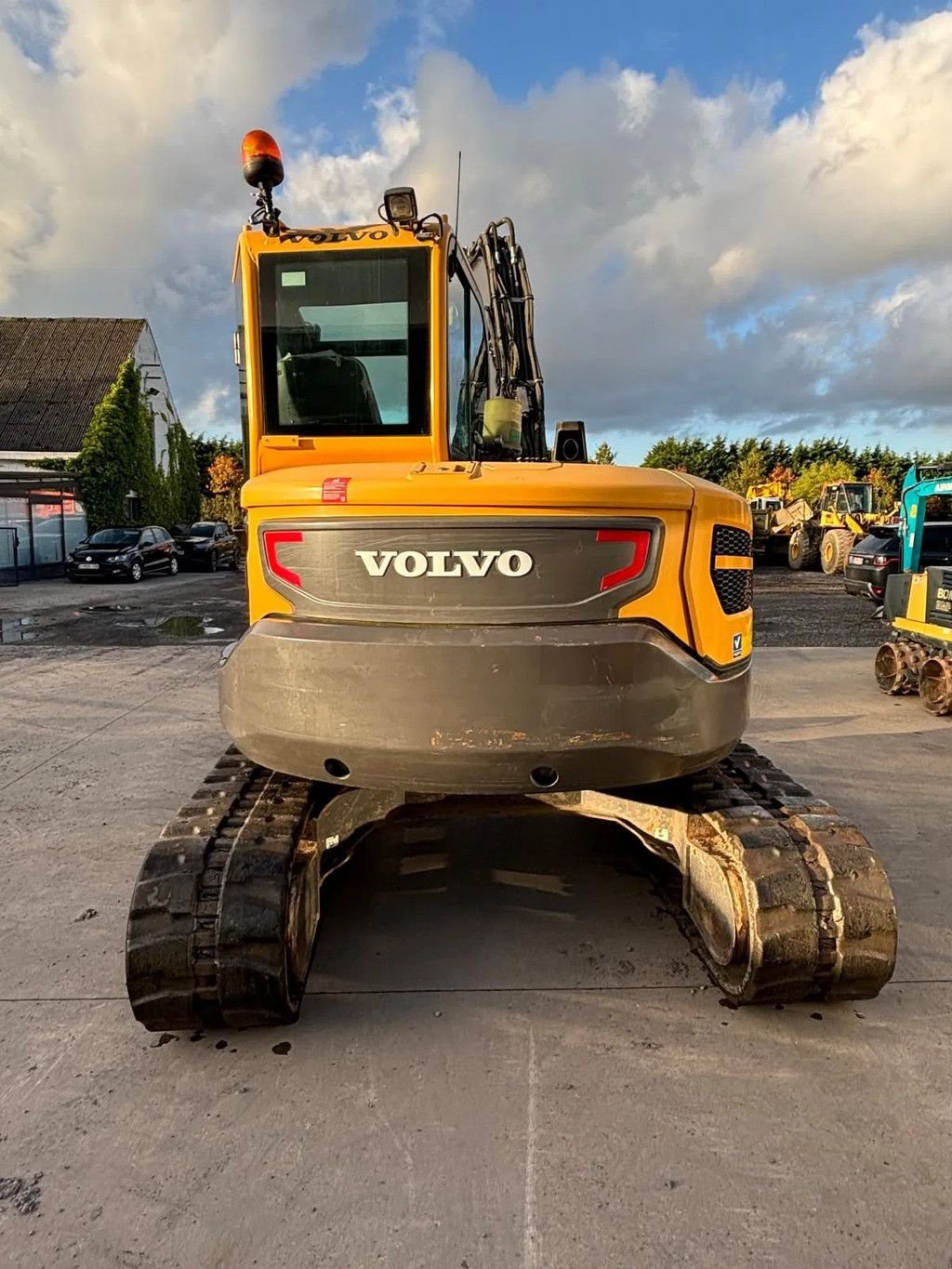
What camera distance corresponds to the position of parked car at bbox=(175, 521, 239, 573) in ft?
89.7

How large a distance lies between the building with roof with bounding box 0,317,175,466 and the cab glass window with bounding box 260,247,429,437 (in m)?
26.4

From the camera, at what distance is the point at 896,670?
8.59 m

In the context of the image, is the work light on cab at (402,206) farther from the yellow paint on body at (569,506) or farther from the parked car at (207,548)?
the parked car at (207,548)

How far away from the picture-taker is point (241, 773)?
3.71 m

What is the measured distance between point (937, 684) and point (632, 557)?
631 cm

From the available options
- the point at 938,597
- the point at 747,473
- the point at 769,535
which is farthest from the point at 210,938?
the point at 747,473

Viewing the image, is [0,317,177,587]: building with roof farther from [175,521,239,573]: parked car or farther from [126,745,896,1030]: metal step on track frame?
[126,745,896,1030]: metal step on track frame

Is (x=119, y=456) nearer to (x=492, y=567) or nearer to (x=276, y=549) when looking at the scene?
(x=276, y=549)

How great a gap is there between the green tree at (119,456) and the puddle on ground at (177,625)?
14085mm

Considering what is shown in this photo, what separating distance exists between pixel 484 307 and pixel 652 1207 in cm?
411

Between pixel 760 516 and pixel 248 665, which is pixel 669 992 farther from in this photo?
pixel 760 516

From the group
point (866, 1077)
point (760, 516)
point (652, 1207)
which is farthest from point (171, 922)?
point (760, 516)

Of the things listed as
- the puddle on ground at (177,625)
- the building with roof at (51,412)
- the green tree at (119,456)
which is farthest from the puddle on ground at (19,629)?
the green tree at (119,456)

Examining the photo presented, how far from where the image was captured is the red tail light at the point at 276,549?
287 cm
